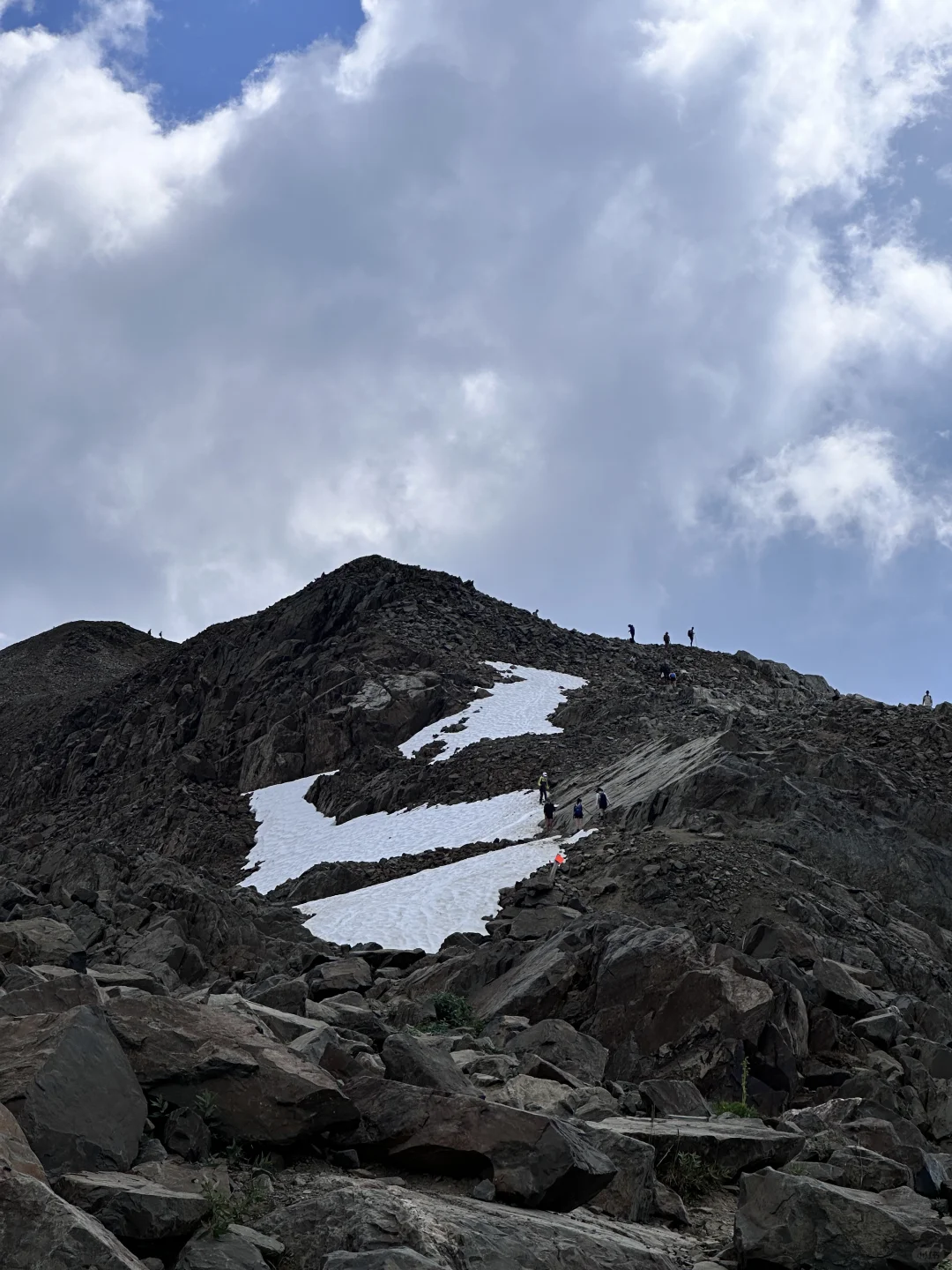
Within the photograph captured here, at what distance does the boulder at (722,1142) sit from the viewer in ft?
31.3

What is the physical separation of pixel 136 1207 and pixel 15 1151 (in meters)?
0.70

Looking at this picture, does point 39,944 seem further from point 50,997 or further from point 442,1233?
point 442,1233

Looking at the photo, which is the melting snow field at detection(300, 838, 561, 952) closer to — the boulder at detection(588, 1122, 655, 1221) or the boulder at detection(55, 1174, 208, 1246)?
the boulder at detection(588, 1122, 655, 1221)

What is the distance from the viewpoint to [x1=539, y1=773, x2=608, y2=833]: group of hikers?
1277 inches

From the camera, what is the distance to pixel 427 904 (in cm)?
2791

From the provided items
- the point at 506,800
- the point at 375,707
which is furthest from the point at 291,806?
the point at 506,800

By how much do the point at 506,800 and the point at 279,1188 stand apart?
32785mm

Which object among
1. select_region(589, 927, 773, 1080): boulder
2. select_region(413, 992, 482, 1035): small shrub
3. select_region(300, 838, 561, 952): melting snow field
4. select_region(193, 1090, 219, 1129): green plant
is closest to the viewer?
select_region(193, 1090, 219, 1129): green plant

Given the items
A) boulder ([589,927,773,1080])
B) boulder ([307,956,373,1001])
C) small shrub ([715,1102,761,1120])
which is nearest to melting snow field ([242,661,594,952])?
boulder ([307,956,373,1001])

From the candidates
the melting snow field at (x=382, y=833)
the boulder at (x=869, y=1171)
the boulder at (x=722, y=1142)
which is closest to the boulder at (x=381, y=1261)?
the boulder at (x=722, y=1142)

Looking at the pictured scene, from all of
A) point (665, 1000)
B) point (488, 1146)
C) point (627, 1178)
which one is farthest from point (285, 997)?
point (488, 1146)

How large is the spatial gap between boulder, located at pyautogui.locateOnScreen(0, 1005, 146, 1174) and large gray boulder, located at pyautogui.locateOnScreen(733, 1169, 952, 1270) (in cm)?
413

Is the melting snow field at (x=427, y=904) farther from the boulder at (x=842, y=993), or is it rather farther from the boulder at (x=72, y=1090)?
the boulder at (x=72, y=1090)

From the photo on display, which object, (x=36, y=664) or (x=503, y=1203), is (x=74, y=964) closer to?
(x=503, y=1203)
